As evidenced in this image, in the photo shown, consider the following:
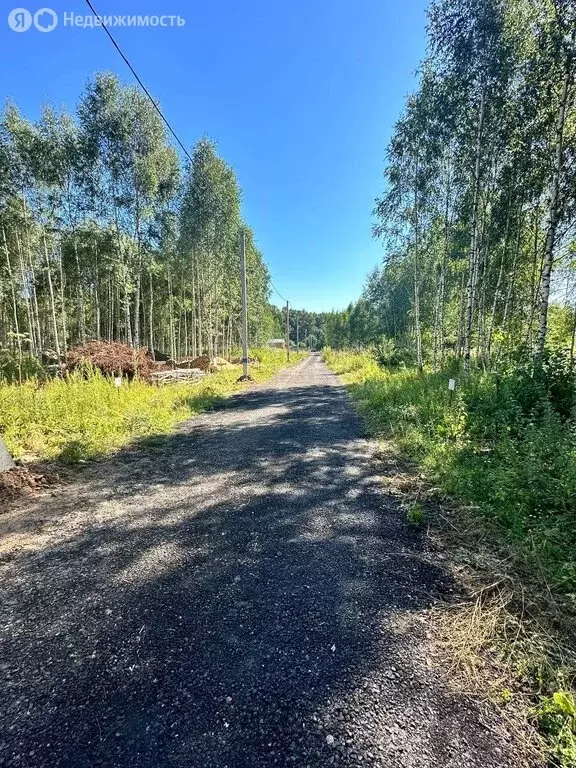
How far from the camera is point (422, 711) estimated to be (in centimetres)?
136

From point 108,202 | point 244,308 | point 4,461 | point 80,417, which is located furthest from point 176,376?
point 4,461

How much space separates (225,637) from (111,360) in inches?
405

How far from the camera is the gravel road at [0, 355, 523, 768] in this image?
4.05 feet

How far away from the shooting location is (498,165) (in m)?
9.02

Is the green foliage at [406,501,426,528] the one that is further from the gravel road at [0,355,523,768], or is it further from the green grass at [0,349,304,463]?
the green grass at [0,349,304,463]

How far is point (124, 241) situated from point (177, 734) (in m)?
15.8

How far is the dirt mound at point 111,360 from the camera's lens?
33.6 ft

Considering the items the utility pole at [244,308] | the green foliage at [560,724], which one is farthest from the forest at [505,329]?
the utility pole at [244,308]

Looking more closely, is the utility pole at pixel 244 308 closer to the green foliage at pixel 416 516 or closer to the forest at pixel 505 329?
the forest at pixel 505 329

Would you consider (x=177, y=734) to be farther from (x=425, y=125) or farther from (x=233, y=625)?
(x=425, y=125)

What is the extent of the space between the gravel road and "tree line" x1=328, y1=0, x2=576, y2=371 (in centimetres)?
518

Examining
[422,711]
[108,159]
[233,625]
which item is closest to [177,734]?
[233,625]

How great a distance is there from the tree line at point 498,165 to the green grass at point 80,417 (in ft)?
21.9

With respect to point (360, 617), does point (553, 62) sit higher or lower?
higher
